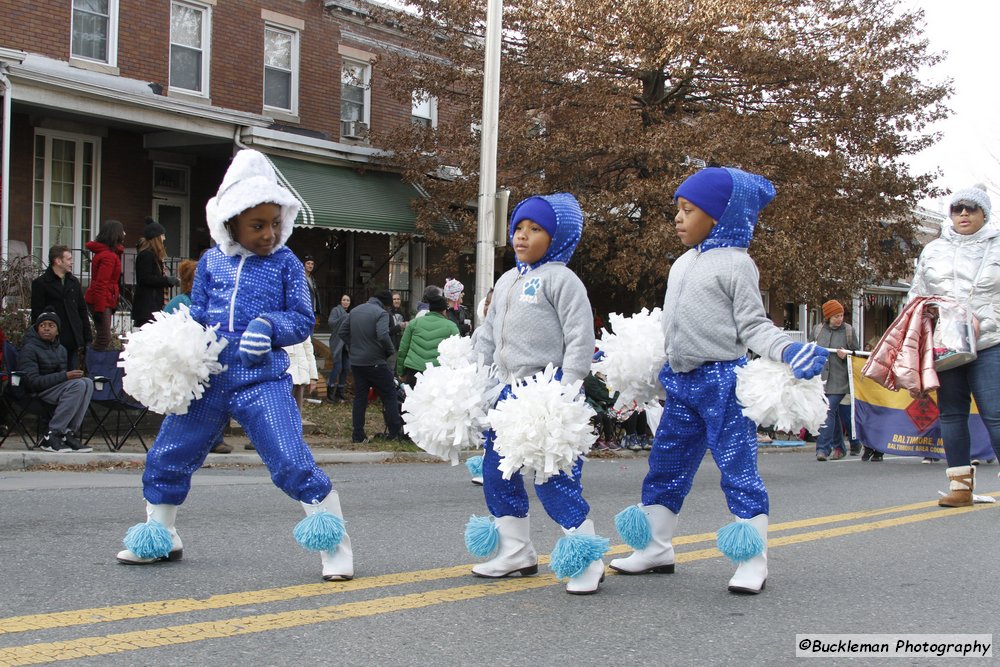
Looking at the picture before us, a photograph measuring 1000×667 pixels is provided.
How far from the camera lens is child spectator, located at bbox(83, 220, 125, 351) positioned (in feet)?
39.7

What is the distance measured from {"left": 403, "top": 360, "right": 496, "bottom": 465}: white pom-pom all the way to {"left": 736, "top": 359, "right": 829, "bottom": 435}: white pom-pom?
1.14 m

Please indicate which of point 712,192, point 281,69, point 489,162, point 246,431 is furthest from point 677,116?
point 246,431

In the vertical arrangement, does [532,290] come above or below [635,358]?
above

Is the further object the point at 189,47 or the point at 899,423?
the point at 189,47

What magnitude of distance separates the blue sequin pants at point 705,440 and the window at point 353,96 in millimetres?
18184

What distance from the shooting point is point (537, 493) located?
4762 millimetres

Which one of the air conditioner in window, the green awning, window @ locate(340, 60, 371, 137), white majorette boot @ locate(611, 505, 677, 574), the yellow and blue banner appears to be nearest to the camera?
white majorette boot @ locate(611, 505, 677, 574)

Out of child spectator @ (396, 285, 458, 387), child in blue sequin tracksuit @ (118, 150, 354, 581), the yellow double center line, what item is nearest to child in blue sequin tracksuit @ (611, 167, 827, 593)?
the yellow double center line

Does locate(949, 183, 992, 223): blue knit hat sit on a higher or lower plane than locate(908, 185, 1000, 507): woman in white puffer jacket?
higher

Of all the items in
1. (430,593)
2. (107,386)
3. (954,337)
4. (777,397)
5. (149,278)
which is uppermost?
(149,278)

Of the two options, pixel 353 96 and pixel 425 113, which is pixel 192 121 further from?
pixel 425 113

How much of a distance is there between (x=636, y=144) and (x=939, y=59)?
6.41 m

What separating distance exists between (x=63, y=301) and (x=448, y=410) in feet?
25.0

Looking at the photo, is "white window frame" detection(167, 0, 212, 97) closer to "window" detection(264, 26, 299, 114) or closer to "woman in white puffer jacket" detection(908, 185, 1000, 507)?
"window" detection(264, 26, 299, 114)
